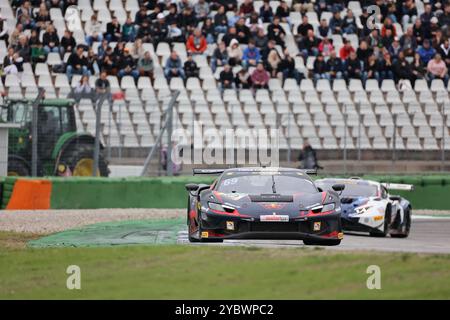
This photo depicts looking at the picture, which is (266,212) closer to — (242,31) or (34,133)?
(34,133)

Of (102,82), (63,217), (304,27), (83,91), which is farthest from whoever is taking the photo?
(304,27)

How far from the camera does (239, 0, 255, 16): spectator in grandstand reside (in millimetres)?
32906

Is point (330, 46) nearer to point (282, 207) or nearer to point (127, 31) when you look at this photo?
point (127, 31)

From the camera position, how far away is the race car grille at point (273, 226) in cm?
1517

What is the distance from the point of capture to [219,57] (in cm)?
3123

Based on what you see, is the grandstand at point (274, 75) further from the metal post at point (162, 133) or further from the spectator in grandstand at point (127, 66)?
the metal post at point (162, 133)

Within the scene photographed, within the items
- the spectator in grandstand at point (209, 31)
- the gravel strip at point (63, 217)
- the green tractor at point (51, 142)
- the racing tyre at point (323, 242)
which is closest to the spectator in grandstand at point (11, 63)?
the green tractor at point (51, 142)

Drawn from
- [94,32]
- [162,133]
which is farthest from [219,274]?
→ [94,32]

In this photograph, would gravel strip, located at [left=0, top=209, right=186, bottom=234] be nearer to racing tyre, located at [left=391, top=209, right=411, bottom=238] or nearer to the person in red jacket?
racing tyre, located at [left=391, top=209, right=411, bottom=238]

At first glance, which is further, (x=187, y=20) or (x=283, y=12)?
(x=283, y=12)

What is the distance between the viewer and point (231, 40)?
31578 millimetres

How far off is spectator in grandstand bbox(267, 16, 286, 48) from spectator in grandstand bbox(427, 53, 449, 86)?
3.70 meters

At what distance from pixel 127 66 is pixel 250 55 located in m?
3.01
